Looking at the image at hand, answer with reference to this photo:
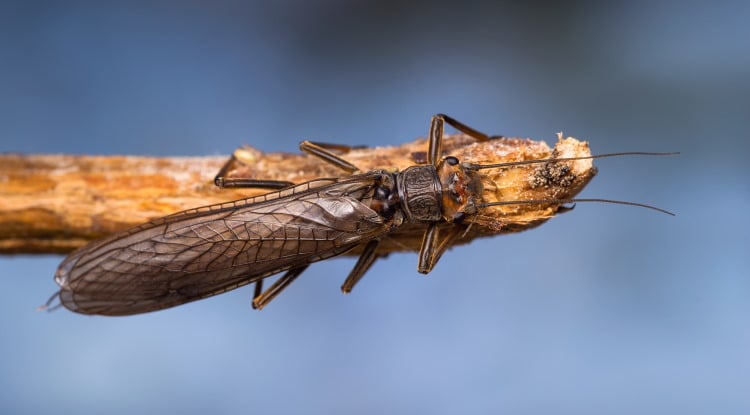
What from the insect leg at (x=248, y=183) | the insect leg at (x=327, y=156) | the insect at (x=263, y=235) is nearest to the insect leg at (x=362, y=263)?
the insect at (x=263, y=235)

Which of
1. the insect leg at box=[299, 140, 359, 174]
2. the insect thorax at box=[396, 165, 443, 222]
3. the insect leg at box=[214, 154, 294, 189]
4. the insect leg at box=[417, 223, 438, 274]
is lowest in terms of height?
the insect leg at box=[417, 223, 438, 274]

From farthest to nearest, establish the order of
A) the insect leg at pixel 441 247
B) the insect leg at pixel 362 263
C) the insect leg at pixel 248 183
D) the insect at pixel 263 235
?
the insect leg at pixel 362 263 < the insect leg at pixel 248 183 < the insect leg at pixel 441 247 < the insect at pixel 263 235

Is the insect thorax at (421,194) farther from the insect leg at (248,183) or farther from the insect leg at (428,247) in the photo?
the insect leg at (248,183)

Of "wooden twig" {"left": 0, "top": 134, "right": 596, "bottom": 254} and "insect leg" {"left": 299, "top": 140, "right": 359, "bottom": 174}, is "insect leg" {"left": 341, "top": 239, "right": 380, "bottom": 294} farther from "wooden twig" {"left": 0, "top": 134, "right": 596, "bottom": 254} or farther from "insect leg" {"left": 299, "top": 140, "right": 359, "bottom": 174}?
"insect leg" {"left": 299, "top": 140, "right": 359, "bottom": 174}

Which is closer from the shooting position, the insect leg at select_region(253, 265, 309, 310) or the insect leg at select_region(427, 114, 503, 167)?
the insect leg at select_region(427, 114, 503, 167)

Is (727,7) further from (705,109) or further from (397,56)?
(397,56)

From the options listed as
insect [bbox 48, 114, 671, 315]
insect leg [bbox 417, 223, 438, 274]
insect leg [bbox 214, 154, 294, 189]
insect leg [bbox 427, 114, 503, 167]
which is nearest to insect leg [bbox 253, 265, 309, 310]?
insect [bbox 48, 114, 671, 315]
